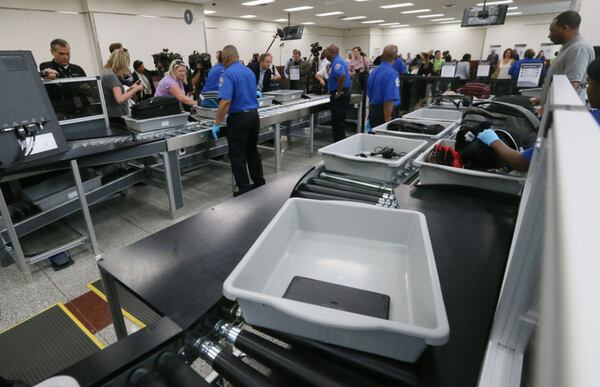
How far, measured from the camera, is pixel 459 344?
68 centimetres

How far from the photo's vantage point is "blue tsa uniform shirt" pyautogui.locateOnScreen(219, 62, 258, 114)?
302cm

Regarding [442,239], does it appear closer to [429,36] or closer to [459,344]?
[459,344]

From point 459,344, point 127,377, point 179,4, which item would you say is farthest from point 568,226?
point 179,4

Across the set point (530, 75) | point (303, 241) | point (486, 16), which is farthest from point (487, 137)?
point (486, 16)

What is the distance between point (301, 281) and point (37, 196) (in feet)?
8.39

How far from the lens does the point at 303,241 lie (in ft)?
3.24

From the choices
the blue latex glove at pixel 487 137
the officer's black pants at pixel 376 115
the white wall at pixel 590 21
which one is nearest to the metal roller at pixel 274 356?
the blue latex glove at pixel 487 137

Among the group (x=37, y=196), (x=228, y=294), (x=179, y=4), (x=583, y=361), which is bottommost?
(x=37, y=196)

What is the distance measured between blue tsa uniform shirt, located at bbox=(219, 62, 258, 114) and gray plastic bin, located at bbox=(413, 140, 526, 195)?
6.70 feet

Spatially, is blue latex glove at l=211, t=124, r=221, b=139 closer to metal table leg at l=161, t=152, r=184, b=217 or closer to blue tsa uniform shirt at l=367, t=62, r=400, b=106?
metal table leg at l=161, t=152, r=184, b=217

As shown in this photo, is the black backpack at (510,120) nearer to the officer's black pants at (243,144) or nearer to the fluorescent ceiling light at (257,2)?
the officer's black pants at (243,144)

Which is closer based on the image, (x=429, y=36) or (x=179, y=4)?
(x=179, y=4)

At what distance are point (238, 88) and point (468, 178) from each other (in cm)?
228

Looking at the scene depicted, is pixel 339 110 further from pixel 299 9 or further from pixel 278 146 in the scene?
pixel 299 9
